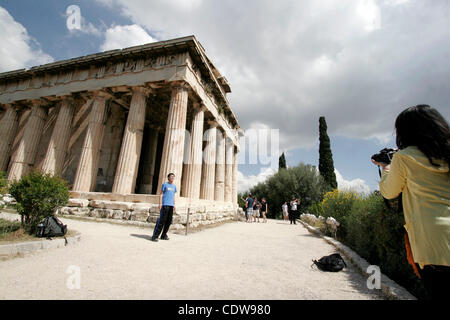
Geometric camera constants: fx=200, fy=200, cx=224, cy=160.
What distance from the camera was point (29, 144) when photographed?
13125 millimetres

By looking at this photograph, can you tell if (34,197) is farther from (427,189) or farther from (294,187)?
(294,187)

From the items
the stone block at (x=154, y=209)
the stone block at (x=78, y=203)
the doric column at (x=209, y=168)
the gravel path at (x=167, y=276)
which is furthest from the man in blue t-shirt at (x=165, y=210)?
the doric column at (x=209, y=168)

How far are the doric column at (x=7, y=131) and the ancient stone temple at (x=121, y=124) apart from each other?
2.0 inches

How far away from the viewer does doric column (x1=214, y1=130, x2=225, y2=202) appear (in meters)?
15.6

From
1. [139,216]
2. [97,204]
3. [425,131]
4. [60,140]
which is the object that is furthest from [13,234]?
[60,140]

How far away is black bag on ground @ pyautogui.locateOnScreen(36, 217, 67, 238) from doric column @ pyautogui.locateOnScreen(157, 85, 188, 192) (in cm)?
436

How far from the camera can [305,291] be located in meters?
2.70

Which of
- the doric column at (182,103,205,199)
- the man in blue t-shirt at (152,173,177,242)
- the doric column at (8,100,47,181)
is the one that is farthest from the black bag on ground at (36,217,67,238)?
the doric column at (8,100,47,181)

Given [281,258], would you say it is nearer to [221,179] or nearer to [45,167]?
→ [221,179]

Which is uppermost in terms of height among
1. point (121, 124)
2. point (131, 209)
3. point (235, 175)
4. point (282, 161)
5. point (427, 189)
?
point (282, 161)

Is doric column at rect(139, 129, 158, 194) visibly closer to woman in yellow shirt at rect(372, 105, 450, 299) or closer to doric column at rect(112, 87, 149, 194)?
doric column at rect(112, 87, 149, 194)

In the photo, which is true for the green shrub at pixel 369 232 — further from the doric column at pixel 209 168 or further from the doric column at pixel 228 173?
A: the doric column at pixel 228 173

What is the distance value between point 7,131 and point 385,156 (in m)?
21.1

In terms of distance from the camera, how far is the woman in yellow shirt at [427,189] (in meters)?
1.16
